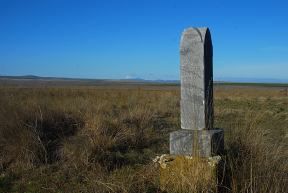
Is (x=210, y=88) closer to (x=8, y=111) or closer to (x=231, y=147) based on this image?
(x=231, y=147)

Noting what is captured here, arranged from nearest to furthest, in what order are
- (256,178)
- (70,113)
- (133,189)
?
(256,178) < (133,189) < (70,113)

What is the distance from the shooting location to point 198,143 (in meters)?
4.70

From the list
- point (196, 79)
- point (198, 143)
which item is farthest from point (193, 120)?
point (196, 79)

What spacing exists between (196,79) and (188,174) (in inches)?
43.3

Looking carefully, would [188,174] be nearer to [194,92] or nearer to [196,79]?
[194,92]

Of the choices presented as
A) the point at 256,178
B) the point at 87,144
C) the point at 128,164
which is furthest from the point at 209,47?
the point at 87,144

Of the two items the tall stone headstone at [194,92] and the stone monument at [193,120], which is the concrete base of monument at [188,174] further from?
the tall stone headstone at [194,92]

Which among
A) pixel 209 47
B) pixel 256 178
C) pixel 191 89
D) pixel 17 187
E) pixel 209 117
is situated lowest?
pixel 17 187

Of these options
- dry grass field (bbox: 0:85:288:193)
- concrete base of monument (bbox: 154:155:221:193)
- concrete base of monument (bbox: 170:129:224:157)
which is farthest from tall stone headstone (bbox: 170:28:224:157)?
dry grass field (bbox: 0:85:288:193)

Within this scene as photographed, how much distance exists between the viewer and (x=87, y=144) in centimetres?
754

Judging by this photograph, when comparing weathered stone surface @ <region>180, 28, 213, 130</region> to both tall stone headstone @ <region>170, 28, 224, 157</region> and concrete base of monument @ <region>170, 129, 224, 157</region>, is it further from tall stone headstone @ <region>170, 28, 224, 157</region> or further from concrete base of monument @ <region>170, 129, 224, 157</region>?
concrete base of monument @ <region>170, 129, 224, 157</region>

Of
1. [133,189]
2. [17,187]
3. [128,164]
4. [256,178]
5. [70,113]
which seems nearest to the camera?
[256,178]

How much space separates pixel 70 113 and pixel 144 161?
15.5ft

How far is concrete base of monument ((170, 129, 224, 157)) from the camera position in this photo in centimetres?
465
